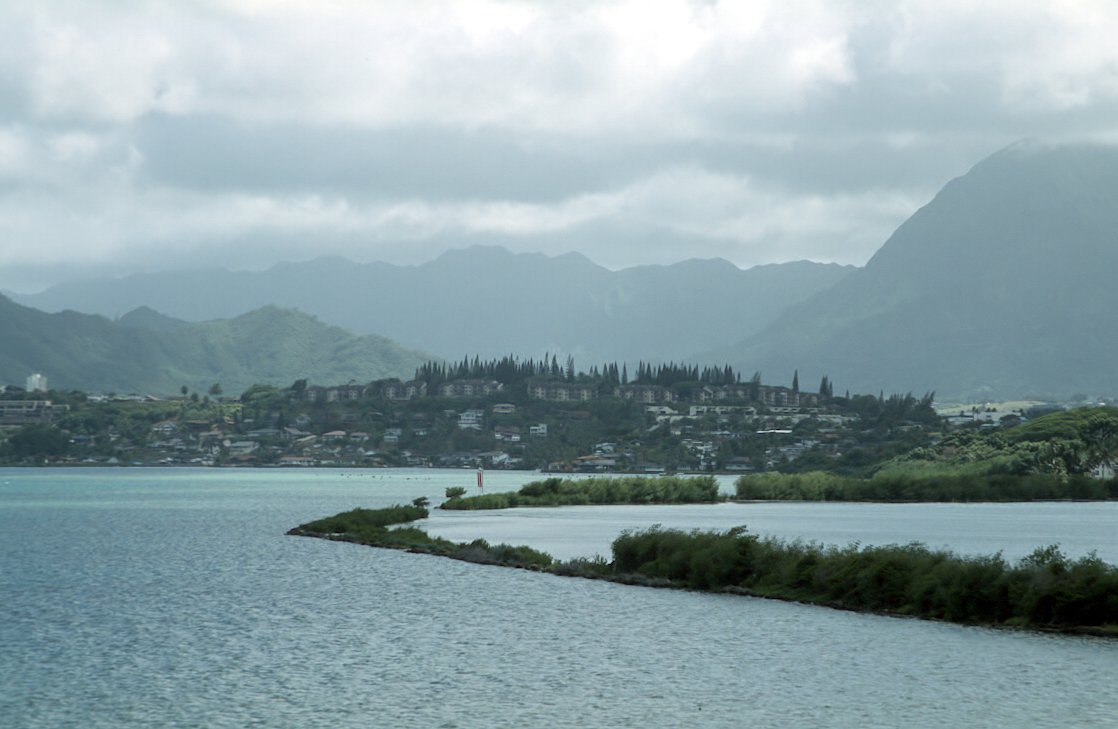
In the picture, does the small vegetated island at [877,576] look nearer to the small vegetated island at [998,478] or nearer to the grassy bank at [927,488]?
the grassy bank at [927,488]

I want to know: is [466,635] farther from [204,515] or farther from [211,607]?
[204,515]

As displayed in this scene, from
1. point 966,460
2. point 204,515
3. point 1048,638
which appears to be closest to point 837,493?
point 966,460

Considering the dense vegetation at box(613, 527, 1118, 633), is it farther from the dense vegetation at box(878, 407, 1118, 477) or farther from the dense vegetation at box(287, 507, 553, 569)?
the dense vegetation at box(878, 407, 1118, 477)

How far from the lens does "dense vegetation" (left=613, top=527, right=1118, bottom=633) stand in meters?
45.6

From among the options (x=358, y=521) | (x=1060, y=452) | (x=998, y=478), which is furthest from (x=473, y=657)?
(x=1060, y=452)

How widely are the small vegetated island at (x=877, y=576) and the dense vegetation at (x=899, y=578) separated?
4 centimetres

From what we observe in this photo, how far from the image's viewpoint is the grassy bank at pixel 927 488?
569ft

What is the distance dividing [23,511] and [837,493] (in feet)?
337

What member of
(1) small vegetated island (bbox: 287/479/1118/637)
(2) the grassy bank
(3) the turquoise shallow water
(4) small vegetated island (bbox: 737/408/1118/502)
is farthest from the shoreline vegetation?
(4) small vegetated island (bbox: 737/408/1118/502)

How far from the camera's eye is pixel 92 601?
59.2m

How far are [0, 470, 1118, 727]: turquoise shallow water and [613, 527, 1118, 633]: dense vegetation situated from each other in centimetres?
164

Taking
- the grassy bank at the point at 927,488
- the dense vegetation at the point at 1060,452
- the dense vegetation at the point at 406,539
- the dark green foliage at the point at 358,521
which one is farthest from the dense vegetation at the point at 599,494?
the dense vegetation at the point at 1060,452

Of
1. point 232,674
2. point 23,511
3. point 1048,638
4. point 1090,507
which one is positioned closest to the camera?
point 232,674

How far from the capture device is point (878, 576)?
52.6 m
